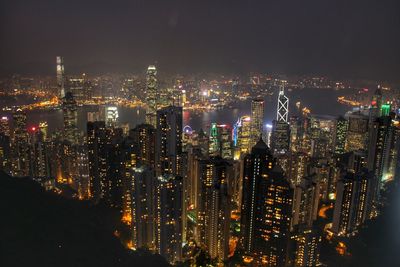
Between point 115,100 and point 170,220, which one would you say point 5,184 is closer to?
point 170,220

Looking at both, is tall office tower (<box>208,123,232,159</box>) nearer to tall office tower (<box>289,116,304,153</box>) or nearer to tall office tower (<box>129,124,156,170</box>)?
tall office tower (<box>129,124,156,170</box>)

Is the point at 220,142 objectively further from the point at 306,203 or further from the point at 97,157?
the point at 306,203

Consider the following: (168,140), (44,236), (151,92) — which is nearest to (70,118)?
(151,92)

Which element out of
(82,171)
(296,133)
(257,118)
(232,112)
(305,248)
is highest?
(257,118)

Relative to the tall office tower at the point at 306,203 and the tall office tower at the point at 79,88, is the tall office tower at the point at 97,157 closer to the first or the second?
the tall office tower at the point at 79,88

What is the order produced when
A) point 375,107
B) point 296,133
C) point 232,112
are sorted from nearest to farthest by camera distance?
point 375,107, point 296,133, point 232,112

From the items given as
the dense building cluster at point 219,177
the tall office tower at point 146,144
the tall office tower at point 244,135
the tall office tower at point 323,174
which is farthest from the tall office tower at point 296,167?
the tall office tower at point 146,144
